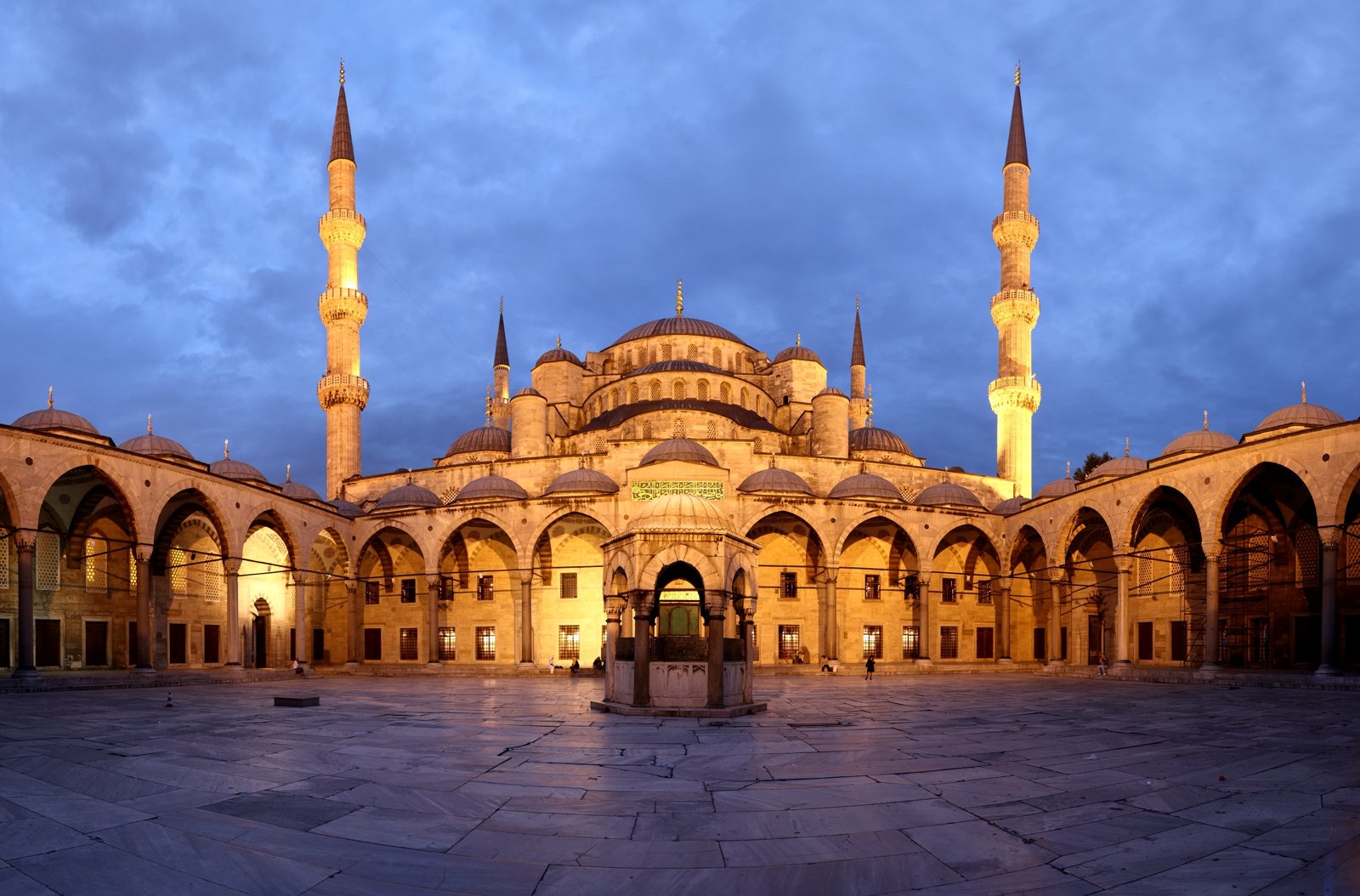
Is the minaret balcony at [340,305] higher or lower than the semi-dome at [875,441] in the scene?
higher

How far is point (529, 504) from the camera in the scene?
29.2 metres

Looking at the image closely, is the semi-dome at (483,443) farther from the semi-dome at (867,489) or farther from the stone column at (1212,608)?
the stone column at (1212,608)

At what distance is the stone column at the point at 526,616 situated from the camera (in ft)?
92.9

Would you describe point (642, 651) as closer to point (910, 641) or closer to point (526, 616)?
point (526, 616)

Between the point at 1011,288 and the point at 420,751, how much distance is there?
1282 inches

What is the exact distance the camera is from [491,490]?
3058 cm

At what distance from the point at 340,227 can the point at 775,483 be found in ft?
67.5

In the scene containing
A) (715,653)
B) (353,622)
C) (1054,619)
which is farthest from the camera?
(353,622)

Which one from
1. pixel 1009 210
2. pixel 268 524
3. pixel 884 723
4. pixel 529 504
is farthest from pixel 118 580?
pixel 1009 210

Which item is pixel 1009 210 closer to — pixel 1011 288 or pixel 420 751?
pixel 1011 288

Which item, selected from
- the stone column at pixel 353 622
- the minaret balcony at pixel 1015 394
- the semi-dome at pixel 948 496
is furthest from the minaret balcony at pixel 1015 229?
the stone column at pixel 353 622

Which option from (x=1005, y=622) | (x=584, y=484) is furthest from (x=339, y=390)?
(x=1005, y=622)

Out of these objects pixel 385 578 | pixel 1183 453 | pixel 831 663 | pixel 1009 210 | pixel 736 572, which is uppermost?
pixel 1009 210

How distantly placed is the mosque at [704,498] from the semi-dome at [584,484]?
0.08 metres
